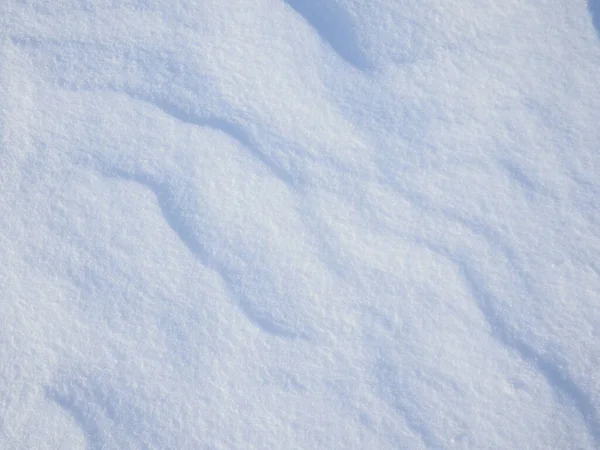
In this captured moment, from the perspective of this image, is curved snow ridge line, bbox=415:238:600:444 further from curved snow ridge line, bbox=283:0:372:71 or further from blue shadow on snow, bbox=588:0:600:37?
blue shadow on snow, bbox=588:0:600:37

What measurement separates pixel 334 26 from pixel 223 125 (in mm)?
327

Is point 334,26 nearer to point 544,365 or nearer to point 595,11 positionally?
point 595,11

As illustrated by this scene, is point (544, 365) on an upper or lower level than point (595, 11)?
lower

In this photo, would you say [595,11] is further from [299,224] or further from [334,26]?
[299,224]

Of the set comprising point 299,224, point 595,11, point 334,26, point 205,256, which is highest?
point 595,11

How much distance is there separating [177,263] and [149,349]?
16 cm

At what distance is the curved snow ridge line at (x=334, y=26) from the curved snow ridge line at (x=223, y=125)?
28cm

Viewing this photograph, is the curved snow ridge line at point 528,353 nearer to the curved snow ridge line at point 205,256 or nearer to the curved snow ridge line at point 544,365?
the curved snow ridge line at point 544,365

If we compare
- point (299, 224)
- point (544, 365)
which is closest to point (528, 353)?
point (544, 365)

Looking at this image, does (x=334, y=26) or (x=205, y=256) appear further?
(x=334, y=26)

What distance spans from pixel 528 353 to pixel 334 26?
2.49 ft

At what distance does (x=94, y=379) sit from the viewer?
82 cm

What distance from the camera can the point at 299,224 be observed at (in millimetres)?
938

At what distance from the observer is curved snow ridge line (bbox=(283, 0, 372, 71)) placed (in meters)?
1.03
